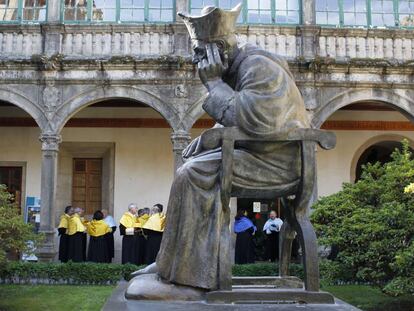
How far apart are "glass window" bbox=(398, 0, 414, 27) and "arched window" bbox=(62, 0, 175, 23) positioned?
5.98 meters

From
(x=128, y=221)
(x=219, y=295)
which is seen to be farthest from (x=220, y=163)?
(x=128, y=221)

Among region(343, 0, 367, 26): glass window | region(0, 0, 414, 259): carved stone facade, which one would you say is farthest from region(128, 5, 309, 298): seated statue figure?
region(343, 0, 367, 26): glass window

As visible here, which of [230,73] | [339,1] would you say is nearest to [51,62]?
[339,1]

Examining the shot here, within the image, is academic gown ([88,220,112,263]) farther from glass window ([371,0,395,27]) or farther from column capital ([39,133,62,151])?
glass window ([371,0,395,27])

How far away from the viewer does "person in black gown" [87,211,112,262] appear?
13734 millimetres

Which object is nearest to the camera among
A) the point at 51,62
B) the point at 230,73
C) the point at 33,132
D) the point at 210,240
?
the point at 210,240

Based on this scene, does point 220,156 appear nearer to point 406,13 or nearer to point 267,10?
point 267,10

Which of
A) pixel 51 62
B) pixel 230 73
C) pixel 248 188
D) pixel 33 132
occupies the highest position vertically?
pixel 51 62

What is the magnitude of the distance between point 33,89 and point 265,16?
624 centimetres

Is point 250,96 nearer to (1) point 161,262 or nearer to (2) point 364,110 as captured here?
(1) point 161,262

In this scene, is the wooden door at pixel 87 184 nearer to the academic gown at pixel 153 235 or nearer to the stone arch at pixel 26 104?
the stone arch at pixel 26 104

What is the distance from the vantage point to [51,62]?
14117 mm

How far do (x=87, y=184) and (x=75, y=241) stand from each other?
388 centimetres

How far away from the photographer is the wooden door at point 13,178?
1730 centimetres
